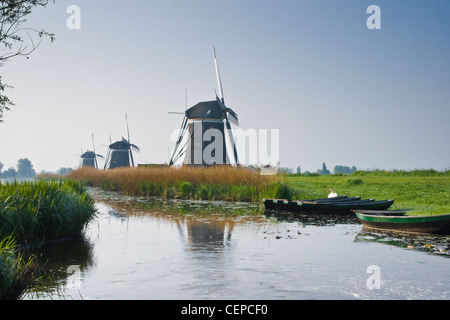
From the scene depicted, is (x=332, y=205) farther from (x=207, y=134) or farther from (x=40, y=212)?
(x=207, y=134)

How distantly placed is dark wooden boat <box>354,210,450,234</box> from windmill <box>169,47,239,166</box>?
22.5 metres

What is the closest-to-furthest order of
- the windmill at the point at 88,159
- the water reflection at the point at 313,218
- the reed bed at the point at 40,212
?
1. the reed bed at the point at 40,212
2. the water reflection at the point at 313,218
3. the windmill at the point at 88,159

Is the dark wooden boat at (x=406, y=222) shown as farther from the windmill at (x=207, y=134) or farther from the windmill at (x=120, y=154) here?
the windmill at (x=120, y=154)

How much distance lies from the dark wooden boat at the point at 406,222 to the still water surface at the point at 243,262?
42 centimetres

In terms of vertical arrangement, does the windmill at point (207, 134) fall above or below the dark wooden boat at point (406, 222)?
above

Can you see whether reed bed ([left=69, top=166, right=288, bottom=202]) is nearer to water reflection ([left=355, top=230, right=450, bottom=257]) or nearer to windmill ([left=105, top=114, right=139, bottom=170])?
water reflection ([left=355, top=230, right=450, bottom=257])

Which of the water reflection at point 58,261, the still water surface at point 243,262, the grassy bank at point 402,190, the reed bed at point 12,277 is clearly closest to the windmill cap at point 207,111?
the grassy bank at point 402,190

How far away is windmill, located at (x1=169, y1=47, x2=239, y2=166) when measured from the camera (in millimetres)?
36812

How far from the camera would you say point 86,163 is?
7562 cm

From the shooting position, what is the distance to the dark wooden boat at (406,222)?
12.8m

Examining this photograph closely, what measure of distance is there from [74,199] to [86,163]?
215ft

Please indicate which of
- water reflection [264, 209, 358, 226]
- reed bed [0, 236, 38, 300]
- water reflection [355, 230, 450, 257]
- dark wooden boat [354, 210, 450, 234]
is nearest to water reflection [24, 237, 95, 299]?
reed bed [0, 236, 38, 300]

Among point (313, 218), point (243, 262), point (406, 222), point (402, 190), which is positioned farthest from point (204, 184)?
point (243, 262)

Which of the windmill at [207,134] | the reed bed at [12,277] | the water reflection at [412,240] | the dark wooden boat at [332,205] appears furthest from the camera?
the windmill at [207,134]
